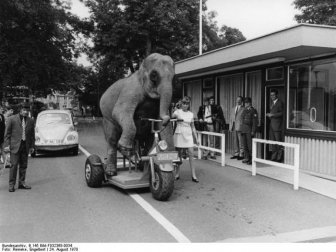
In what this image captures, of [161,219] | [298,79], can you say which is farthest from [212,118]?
[161,219]

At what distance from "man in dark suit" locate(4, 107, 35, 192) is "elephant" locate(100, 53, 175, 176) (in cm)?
176

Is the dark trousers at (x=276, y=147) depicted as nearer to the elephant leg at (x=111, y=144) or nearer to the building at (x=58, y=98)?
the elephant leg at (x=111, y=144)

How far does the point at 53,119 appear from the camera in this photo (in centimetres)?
1561

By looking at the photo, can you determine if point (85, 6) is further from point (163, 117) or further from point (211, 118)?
point (163, 117)

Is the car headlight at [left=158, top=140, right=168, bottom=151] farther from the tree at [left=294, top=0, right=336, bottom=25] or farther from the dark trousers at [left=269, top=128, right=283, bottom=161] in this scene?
the tree at [left=294, top=0, right=336, bottom=25]

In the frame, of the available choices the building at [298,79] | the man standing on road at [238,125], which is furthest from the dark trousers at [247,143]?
the building at [298,79]

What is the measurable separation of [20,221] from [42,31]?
80.2 feet

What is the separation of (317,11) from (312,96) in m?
5.89

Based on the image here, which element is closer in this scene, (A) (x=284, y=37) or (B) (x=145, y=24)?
(A) (x=284, y=37)

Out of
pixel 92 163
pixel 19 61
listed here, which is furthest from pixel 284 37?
pixel 19 61

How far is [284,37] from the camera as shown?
955cm

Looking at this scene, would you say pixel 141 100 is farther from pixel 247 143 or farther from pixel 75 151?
pixel 75 151

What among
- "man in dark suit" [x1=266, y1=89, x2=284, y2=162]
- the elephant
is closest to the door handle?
"man in dark suit" [x1=266, y1=89, x2=284, y2=162]

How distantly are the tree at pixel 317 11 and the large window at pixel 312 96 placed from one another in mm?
2183
